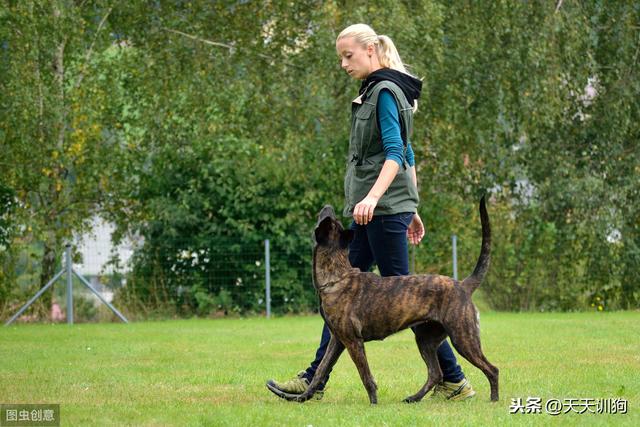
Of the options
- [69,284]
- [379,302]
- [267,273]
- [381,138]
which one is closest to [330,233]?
[379,302]

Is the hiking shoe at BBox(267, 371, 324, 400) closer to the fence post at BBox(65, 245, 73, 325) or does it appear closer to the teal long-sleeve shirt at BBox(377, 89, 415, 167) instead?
the teal long-sleeve shirt at BBox(377, 89, 415, 167)

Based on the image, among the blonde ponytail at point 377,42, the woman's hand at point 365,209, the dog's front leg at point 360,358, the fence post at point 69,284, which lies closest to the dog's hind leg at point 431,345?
the dog's front leg at point 360,358

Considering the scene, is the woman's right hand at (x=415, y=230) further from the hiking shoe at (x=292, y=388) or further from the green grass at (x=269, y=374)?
the hiking shoe at (x=292, y=388)

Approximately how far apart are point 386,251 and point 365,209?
1.74 feet

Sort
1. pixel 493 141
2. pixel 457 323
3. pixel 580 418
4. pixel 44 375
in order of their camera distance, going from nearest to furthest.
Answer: pixel 580 418
pixel 457 323
pixel 44 375
pixel 493 141

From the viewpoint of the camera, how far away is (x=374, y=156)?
264 inches

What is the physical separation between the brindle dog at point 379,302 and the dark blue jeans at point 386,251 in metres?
0.23

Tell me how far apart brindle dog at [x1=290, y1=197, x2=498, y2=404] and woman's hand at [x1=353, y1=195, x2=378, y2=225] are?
228mm

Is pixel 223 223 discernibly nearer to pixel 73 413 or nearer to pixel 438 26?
pixel 438 26

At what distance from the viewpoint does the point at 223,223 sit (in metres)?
18.4

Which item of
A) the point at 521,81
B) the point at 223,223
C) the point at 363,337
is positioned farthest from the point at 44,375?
the point at 521,81

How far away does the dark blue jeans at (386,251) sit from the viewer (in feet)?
22.0

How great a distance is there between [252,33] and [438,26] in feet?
11.6

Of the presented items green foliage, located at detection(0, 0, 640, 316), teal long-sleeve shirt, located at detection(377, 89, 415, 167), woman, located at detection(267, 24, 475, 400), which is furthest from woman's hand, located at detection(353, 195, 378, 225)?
green foliage, located at detection(0, 0, 640, 316)
